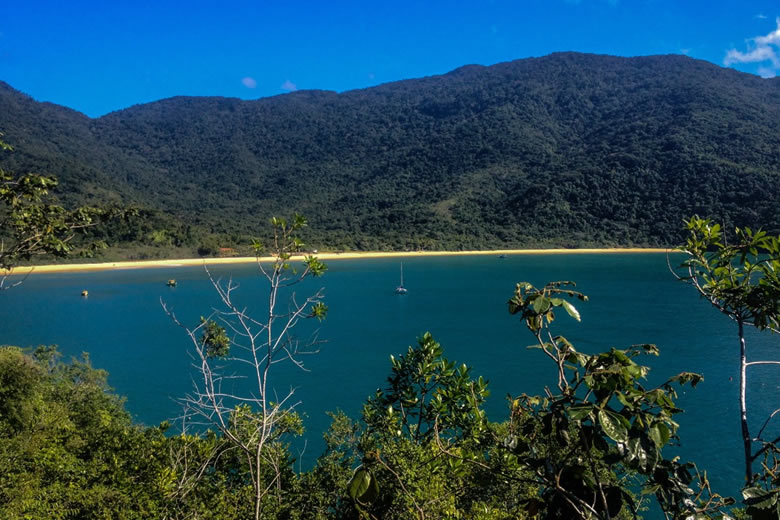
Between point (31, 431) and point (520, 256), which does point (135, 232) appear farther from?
point (31, 431)

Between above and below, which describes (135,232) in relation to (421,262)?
above

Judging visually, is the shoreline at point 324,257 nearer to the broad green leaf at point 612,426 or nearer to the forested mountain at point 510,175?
the forested mountain at point 510,175

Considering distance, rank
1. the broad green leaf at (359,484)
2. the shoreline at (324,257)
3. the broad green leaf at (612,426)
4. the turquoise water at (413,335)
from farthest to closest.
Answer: the shoreline at (324,257), the turquoise water at (413,335), the broad green leaf at (359,484), the broad green leaf at (612,426)

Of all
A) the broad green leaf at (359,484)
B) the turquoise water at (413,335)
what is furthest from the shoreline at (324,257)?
the broad green leaf at (359,484)

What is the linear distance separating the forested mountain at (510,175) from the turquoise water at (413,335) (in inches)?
1712

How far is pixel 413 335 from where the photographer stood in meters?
32.5

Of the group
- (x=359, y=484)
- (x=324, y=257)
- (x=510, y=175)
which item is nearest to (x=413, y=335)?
(x=359, y=484)

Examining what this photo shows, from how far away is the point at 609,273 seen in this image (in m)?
66.9

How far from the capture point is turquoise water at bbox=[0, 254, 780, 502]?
1883 cm

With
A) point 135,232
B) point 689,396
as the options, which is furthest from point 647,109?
point 689,396

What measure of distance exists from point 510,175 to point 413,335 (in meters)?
125

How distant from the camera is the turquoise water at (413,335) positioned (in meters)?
18.8

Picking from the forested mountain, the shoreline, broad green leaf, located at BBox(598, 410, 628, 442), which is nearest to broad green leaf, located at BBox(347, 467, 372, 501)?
broad green leaf, located at BBox(598, 410, 628, 442)

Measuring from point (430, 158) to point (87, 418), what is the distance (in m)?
180
